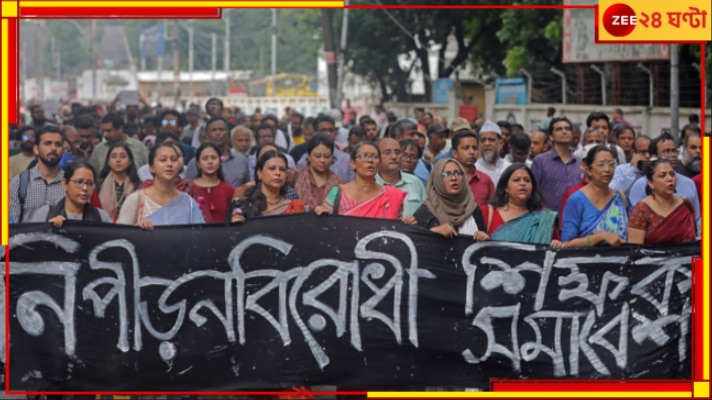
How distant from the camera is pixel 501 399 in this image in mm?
6023

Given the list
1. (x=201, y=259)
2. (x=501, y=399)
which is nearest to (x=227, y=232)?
(x=201, y=259)

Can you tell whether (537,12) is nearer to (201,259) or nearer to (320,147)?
(320,147)

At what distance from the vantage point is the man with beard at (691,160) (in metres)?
9.41

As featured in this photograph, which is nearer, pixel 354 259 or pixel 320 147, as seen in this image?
pixel 354 259

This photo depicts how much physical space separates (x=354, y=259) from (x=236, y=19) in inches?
3951

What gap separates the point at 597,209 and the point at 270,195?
1.65 meters

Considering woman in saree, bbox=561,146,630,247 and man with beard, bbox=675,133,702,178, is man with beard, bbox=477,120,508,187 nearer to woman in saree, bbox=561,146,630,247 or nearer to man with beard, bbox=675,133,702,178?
man with beard, bbox=675,133,702,178

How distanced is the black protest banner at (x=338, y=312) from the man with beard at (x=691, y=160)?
325cm

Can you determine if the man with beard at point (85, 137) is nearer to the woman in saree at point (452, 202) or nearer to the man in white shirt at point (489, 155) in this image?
the man in white shirt at point (489, 155)

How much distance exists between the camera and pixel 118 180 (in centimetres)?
883

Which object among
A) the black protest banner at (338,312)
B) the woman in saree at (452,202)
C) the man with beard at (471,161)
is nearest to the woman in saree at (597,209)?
the woman in saree at (452,202)

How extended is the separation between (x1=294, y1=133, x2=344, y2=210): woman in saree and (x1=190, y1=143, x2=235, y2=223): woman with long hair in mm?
430

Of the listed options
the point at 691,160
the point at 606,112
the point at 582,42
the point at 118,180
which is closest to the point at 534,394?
the point at 118,180

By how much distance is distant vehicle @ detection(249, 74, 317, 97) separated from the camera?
258 feet
